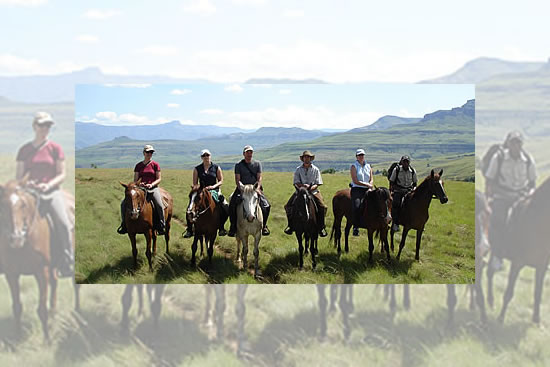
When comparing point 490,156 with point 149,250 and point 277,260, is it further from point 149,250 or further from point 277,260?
point 149,250

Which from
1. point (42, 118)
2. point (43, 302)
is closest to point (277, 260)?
point (43, 302)

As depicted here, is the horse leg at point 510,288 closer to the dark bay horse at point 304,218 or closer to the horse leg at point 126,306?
the dark bay horse at point 304,218

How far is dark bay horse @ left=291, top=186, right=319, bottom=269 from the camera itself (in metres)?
9.95

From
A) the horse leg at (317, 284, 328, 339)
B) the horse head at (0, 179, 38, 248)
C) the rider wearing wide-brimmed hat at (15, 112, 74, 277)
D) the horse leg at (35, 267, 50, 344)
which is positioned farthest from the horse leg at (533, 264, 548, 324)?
the horse head at (0, 179, 38, 248)

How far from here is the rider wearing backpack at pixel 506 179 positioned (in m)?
8.66

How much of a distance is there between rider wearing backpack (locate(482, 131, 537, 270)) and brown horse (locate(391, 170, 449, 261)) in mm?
1433

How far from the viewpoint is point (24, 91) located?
8961mm

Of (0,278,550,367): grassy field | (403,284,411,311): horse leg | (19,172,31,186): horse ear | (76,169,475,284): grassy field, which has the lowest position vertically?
(0,278,550,367): grassy field

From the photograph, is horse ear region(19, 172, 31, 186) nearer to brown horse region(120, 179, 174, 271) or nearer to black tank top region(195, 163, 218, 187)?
brown horse region(120, 179, 174, 271)

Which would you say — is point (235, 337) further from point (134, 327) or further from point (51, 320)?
point (51, 320)

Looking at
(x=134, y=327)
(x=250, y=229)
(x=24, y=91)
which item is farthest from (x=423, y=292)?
(x=24, y=91)

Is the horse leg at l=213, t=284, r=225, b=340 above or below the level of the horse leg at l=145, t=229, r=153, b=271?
below

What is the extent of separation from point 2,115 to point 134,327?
4.87m

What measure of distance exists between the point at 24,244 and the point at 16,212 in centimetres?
63
